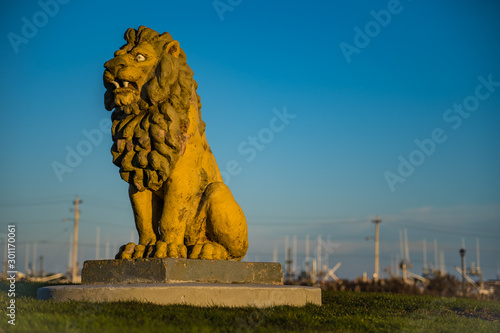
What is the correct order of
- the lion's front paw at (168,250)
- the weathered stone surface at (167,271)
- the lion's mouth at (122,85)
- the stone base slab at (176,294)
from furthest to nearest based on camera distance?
the lion's mouth at (122,85), the lion's front paw at (168,250), the weathered stone surface at (167,271), the stone base slab at (176,294)

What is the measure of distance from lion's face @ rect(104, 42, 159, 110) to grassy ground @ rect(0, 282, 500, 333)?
2477 mm

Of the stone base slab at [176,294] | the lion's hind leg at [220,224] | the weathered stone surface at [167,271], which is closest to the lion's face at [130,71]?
the lion's hind leg at [220,224]

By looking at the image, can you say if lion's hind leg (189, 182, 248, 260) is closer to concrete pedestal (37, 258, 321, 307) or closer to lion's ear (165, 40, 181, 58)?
concrete pedestal (37, 258, 321, 307)

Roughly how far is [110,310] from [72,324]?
0.65 metres

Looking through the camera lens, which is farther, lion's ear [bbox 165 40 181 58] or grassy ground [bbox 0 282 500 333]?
lion's ear [bbox 165 40 181 58]

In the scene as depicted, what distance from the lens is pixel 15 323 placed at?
4422 mm

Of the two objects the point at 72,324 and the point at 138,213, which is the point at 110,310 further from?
the point at 138,213

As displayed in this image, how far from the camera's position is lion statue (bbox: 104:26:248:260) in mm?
6305

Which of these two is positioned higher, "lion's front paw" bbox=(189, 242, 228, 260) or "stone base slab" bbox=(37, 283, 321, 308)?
"lion's front paw" bbox=(189, 242, 228, 260)

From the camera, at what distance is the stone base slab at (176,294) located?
18.1 ft

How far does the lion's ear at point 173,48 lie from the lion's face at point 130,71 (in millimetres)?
209

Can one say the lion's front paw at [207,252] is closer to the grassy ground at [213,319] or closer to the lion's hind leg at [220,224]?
the lion's hind leg at [220,224]

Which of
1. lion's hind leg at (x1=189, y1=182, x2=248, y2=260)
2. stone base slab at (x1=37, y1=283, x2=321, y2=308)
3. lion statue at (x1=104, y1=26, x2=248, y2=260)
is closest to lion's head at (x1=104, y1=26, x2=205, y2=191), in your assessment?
lion statue at (x1=104, y1=26, x2=248, y2=260)

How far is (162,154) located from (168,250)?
1.12m
